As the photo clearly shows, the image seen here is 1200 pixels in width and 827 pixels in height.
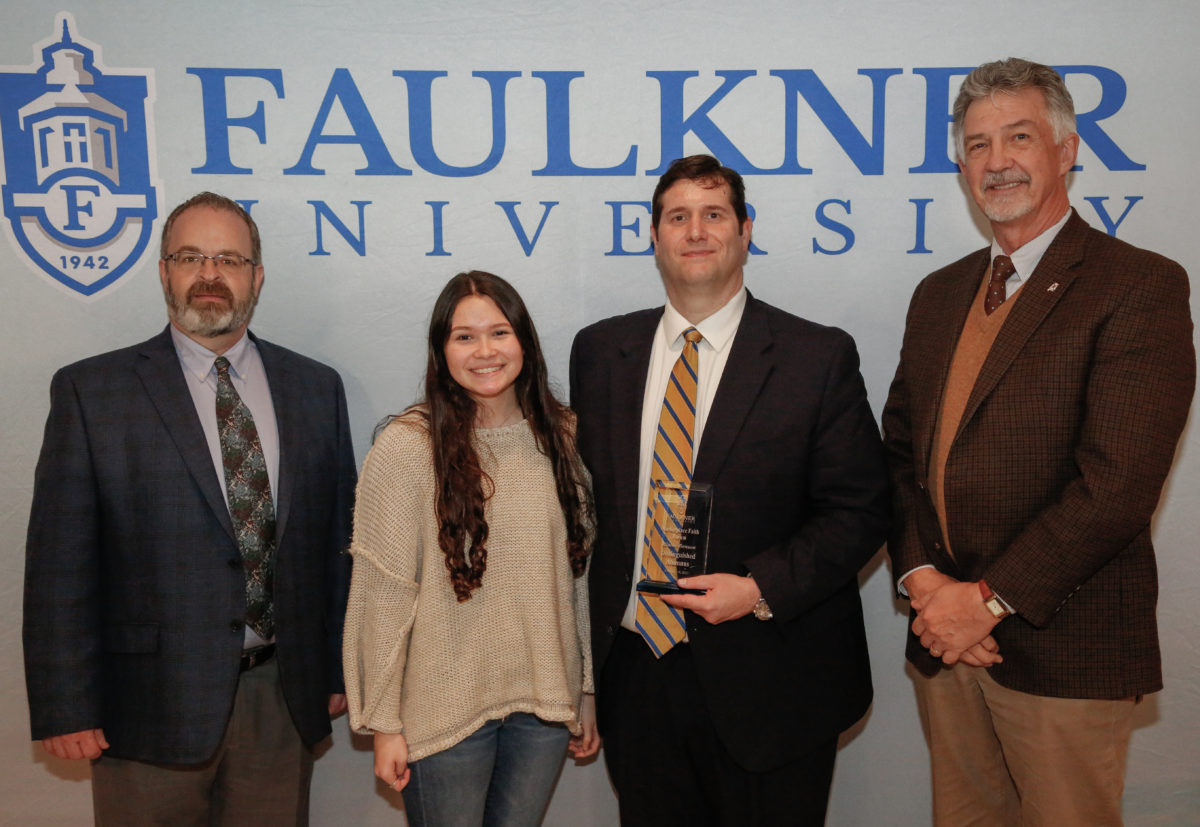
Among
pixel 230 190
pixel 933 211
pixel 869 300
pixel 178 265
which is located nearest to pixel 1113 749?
pixel 869 300

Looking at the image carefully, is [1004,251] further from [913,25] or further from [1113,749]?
[1113,749]

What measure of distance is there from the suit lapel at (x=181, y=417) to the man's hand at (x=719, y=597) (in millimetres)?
1139

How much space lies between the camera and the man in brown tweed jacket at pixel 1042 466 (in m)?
1.90

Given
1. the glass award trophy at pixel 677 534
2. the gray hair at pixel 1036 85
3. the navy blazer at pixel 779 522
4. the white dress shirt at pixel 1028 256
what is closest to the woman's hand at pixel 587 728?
the navy blazer at pixel 779 522

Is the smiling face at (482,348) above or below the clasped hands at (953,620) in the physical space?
above

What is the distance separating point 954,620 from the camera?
204 centimetres

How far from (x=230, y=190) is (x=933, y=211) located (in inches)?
88.3

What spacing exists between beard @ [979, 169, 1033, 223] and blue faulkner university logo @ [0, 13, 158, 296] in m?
2.44

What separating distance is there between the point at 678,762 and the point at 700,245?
1.26 m

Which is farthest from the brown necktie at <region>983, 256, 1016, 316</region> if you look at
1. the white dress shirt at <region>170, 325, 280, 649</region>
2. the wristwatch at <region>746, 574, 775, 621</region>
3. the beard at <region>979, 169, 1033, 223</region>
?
the white dress shirt at <region>170, 325, 280, 649</region>

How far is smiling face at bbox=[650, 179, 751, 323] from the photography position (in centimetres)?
213

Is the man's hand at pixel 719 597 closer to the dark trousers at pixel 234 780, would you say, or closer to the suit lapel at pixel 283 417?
the suit lapel at pixel 283 417

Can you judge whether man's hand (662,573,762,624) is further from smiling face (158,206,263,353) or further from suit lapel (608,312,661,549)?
smiling face (158,206,263,353)

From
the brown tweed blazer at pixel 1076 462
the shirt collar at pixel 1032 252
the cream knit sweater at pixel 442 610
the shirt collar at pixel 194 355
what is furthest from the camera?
the shirt collar at pixel 194 355
